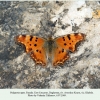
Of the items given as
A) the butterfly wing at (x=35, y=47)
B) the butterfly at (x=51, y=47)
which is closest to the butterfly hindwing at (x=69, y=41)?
the butterfly at (x=51, y=47)

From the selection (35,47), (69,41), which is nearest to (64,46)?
(69,41)

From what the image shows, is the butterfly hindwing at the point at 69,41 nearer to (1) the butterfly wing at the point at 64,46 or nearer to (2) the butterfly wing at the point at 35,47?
(1) the butterfly wing at the point at 64,46

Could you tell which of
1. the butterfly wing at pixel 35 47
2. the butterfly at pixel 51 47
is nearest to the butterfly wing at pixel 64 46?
the butterfly at pixel 51 47

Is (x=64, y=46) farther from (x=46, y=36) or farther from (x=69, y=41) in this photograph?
(x=46, y=36)

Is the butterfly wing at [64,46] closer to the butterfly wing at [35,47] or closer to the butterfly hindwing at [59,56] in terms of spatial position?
the butterfly hindwing at [59,56]

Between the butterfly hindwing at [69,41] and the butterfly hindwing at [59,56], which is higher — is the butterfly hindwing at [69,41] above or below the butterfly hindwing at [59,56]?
above

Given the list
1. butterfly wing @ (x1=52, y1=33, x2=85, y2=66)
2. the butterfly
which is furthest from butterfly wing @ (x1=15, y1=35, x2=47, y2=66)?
butterfly wing @ (x1=52, y1=33, x2=85, y2=66)
